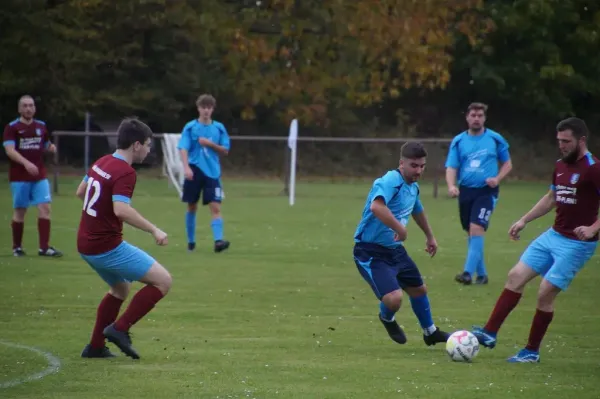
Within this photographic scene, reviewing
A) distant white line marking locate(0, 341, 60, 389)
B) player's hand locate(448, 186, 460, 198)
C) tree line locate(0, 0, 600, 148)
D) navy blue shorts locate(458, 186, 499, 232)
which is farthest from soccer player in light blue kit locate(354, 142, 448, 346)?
tree line locate(0, 0, 600, 148)

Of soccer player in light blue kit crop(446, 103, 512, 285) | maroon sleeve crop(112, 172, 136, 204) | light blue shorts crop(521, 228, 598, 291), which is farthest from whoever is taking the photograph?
soccer player in light blue kit crop(446, 103, 512, 285)

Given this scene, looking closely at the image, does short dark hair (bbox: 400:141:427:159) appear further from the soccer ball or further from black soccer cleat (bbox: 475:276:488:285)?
black soccer cleat (bbox: 475:276:488:285)

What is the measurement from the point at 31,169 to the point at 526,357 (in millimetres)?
8509

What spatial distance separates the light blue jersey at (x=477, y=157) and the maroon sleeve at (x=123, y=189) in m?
6.37

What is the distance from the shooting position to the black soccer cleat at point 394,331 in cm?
924

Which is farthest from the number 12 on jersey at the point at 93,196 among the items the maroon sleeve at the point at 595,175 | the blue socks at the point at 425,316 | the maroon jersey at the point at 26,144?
the maroon jersey at the point at 26,144

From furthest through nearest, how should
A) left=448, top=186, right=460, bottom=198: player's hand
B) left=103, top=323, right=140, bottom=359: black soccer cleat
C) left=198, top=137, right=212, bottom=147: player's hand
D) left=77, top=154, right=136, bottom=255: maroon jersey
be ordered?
left=198, top=137, right=212, bottom=147: player's hand, left=448, top=186, right=460, bottom=198: player's hand, left=103, top=323, right=140, bottom=359: black soccer cleat, left=77, top=154, right=136, bottom=255: maroon jersey

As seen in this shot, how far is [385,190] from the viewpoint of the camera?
9.05 metres

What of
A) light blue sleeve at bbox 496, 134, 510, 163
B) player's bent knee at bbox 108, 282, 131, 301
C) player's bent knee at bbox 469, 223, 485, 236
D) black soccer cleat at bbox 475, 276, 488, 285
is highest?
light blue sleeve at bbox 496, 134, 510, 163

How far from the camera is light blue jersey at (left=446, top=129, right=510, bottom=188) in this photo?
45.2 ft

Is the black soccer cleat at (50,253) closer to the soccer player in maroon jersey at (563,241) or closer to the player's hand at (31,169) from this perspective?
the player's hand at (31,169)

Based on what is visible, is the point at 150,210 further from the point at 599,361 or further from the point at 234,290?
the point at 599,361

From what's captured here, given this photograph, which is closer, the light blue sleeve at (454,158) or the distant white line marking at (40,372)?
the distant white line marking at (40,372)

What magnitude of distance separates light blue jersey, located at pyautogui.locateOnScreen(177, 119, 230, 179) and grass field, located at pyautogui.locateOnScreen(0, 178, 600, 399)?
1313 mm
